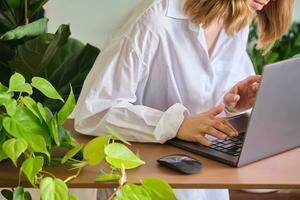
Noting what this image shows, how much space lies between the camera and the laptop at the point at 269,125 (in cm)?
95

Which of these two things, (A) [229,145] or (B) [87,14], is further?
(B) [87,14]

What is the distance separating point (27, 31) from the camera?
163cm

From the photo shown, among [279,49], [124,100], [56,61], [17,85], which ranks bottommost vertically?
[279,49]

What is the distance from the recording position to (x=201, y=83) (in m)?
1.36

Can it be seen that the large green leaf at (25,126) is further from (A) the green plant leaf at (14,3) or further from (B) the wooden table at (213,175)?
(A) the green plant leaf at (14,3)

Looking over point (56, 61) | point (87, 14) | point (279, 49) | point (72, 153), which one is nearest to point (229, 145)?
point (72, 153)

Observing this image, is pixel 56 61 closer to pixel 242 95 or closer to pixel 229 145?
pixel 242 95

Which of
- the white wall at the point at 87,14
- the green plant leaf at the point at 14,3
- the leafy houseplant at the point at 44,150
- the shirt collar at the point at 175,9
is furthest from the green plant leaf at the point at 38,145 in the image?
the white wall at the point at 87,14

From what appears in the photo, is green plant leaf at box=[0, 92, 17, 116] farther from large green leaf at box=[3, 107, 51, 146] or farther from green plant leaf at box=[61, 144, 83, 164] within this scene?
green plant leaf at box=[61, 144, 83, 164]

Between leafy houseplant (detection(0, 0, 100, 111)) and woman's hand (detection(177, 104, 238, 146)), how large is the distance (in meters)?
0.55

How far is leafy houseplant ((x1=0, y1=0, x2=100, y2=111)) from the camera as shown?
159 centimetres

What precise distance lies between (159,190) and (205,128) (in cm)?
23

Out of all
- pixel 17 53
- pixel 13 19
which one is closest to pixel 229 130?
pixel 17 53

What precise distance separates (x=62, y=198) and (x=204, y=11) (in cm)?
60
